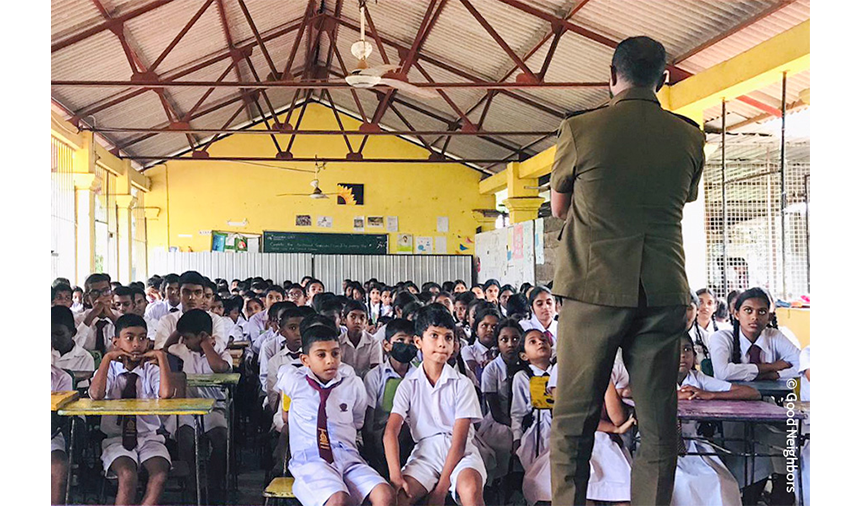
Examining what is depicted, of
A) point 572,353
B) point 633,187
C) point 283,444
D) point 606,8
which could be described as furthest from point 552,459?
point 606,8

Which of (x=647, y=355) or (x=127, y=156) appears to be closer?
(x=647, y=355)

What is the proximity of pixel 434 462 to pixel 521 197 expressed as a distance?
10.8 metres

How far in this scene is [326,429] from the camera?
3414 mm

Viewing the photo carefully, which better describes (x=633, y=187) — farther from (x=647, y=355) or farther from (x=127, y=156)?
(x=127, y=156)

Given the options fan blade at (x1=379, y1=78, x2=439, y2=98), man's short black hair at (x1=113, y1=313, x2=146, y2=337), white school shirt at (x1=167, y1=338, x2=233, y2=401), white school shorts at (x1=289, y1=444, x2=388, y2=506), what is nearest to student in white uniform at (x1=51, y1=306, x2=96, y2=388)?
man's short black hair at (x1=113, y1=313, x2=146, y2=337)

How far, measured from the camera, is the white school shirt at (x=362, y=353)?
5008 millimetres

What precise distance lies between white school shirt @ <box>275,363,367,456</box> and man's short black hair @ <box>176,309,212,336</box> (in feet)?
4.71

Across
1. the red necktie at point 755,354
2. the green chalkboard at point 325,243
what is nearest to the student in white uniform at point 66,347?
the red necktie at point 755,354

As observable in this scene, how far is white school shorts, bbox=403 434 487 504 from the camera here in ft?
10.9

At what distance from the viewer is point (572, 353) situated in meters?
2.12

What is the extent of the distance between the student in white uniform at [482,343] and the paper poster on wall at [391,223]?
1186cm
